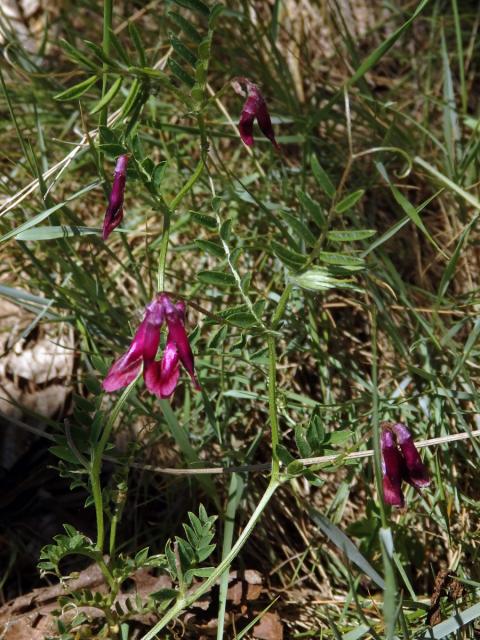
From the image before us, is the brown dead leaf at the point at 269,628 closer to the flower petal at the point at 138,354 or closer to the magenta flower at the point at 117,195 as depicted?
the flower petal at the point at 138,354

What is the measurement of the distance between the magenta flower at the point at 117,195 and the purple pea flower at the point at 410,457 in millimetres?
677

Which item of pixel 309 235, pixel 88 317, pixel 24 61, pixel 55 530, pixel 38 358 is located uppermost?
pixel 24 61

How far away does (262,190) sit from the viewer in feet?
7.48

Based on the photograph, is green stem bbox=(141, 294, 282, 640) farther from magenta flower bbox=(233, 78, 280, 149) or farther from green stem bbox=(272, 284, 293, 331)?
magenta flower bbox=(233, 78, 280, 149)

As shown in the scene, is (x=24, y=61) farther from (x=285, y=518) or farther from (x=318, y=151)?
(x=285, y=518)

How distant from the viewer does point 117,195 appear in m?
1.54

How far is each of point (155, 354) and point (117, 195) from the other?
0.35m

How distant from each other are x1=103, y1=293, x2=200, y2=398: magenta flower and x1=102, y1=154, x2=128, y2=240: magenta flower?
0.87 ft

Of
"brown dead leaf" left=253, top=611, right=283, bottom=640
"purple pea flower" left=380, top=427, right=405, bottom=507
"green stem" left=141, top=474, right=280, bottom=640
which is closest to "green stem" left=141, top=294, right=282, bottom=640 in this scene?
"green stem" left=141, top=474, right=280, bottom=640

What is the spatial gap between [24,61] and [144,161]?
110cm

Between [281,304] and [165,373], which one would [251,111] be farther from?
[165,373]

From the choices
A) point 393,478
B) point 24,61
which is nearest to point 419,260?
point 393,478

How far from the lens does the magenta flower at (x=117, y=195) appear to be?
1526 mm

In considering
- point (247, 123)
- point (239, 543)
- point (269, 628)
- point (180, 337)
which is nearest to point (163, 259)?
point (180, 337)
